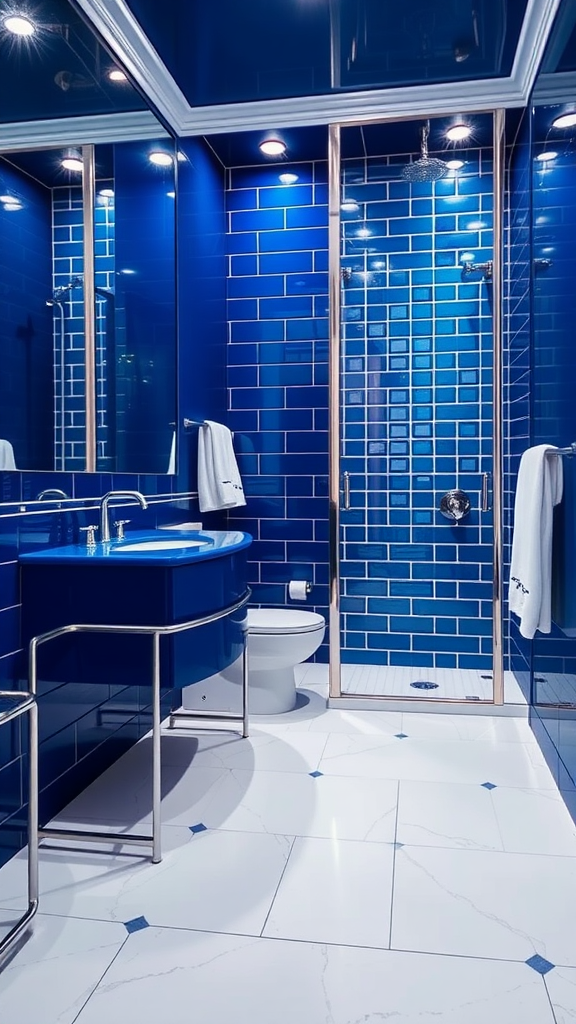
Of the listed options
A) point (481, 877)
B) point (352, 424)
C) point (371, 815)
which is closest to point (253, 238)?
point (352, 424)

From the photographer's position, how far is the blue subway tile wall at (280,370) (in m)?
3.63

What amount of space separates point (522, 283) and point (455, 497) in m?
0.99

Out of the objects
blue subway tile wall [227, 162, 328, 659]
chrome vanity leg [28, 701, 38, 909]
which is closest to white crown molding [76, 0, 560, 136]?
blue subway tile wall [227, 162, 328, 659]

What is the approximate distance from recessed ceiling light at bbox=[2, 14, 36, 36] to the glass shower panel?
160cm

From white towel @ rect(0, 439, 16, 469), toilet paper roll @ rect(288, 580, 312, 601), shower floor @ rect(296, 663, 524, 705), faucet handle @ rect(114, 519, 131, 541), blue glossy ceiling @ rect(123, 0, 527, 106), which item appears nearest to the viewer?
white towel @ rect(0, 439, 16, 469)

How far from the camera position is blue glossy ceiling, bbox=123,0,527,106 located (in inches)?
97.3

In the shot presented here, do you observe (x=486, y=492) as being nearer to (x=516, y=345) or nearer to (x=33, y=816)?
(x=516, y=345)

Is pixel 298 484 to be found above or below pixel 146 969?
above

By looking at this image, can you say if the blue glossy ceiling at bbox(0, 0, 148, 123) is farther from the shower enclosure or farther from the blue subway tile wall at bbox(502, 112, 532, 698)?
the blue subway tile wall at bbox(502, 112, 532, 698)

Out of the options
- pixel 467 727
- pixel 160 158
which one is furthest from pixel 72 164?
pixel 467 727

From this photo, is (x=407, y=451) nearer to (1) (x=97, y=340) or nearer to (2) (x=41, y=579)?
(1) (x=97, y=340)

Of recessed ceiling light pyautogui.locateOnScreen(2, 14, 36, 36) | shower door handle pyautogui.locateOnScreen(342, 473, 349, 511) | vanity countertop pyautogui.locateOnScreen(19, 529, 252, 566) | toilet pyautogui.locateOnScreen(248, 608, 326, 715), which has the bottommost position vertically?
toilet pyautogui.locateOnScreen(248, 608, 326, 715)

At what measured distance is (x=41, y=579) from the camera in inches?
74.7

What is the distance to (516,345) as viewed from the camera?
10.5 ft
